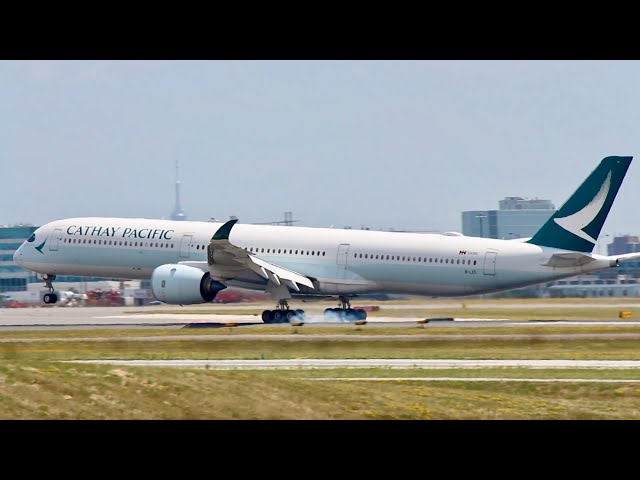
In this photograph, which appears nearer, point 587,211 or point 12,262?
point 587,211

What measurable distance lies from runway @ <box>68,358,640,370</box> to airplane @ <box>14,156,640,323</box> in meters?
18.8

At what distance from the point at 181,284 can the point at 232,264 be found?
2823 mm

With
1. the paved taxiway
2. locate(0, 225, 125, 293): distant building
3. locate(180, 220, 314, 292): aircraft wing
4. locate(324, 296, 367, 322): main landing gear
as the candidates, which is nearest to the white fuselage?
locate(180, 220, 314, 292): aircraft wing

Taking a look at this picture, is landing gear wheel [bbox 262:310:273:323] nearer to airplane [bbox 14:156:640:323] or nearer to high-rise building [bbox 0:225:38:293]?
airplane [bbox 14:156:640:323]

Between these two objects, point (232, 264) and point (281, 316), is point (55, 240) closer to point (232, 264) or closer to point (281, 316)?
point (232, 264)

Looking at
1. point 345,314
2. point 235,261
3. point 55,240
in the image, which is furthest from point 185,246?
point 345,314

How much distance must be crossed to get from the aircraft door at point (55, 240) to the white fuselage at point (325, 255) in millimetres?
57

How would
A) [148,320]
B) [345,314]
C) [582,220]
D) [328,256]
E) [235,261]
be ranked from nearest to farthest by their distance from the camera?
[582,220]
[235,261]
[345,314]
[328,256]
[148,320]

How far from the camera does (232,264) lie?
57.3 meters

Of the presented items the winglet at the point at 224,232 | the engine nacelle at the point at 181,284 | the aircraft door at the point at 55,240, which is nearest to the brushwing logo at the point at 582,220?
the winglet at the point at 224,232

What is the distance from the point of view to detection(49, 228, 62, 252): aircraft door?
6297cm

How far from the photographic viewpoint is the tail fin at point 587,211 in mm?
56062
